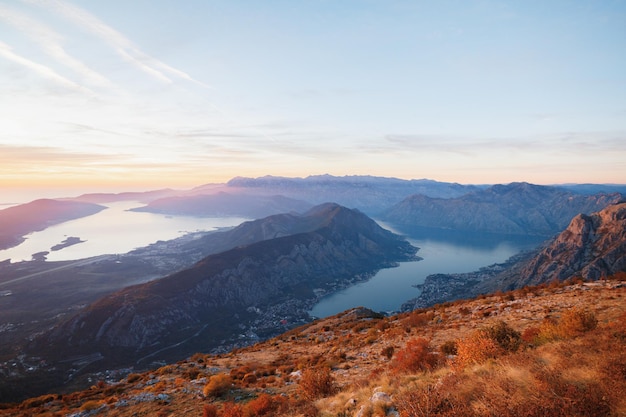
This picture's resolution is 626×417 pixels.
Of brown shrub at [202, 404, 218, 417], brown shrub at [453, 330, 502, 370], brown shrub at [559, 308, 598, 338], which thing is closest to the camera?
brown shrub at [453, 330, 502, 370]

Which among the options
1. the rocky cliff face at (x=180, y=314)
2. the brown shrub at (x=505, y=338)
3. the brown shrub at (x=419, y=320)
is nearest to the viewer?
the brown shrub at (x=505, y=338)

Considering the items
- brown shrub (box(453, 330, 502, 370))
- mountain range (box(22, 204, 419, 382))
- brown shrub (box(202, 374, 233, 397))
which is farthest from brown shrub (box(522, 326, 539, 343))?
mountain range (box(22, 204, 419, 382))

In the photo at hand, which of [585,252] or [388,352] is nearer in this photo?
[388,352]

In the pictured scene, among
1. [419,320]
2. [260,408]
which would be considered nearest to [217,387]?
[260,408]

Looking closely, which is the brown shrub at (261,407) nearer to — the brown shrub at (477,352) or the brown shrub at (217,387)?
the brown shrub at (217,387)

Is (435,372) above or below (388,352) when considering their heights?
above

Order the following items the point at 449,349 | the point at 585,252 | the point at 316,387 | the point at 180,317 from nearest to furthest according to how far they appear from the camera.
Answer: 1. the point at 316,387
2. the point at 449,349
3. the point at 585,252
4. the point at 180,317

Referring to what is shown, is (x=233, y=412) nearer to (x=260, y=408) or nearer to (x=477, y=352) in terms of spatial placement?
(x=260, y=408)

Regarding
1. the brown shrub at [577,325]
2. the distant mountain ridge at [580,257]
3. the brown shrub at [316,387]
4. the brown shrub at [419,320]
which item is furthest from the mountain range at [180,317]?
the brown shrub at [577,325]

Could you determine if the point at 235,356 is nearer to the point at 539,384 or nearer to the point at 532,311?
the point at 532,311

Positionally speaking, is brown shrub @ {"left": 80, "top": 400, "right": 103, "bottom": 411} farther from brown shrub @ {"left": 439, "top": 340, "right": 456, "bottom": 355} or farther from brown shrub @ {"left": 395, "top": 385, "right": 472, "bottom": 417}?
brown shrub @ {"left": 439, "top": 340, "right": 456, "bottom": 355}

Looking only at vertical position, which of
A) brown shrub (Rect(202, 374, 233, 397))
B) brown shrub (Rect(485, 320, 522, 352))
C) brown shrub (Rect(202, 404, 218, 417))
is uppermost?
brown shrub (Rect(485, 320, 522, 352))

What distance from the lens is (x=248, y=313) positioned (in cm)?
15700

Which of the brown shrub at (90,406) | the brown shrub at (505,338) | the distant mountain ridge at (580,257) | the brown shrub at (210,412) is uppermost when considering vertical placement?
the brown shrub at (505,338)
